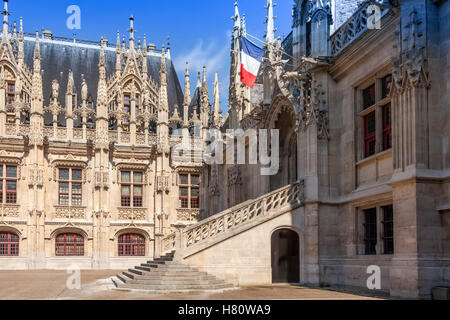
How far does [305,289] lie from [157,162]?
19416 millimetres

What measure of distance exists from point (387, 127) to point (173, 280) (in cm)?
760

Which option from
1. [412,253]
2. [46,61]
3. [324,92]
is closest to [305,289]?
[412,253]

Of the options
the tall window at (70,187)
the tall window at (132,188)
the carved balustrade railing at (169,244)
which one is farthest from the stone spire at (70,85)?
the carved balustrade railing at (169,244)

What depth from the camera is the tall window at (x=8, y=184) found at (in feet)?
104

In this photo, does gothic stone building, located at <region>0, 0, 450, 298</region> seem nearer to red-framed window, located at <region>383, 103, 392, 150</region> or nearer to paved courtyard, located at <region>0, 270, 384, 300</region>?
red-framed window, located at <region>383, 103, 392, 150</region>

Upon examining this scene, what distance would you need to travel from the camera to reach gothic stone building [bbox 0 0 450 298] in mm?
13133

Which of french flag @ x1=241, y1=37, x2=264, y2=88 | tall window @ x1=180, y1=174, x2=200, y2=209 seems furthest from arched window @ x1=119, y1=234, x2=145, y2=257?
french flag @ x1=241, y1=37, x2=264, y2=88

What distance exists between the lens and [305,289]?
52.1 feet

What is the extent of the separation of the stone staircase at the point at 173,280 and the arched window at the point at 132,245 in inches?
625

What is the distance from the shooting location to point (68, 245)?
1267 inches

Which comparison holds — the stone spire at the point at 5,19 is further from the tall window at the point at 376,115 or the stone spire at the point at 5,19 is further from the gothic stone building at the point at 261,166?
the tall window at the point at 376,115

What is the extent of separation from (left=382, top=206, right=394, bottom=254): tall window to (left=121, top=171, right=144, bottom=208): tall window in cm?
2051

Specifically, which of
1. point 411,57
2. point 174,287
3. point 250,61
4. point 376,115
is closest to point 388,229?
point 376,115

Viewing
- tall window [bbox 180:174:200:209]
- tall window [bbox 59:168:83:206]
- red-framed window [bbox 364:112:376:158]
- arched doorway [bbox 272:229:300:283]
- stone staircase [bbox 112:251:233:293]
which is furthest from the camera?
tall window [bbox 180:174:200:209]
